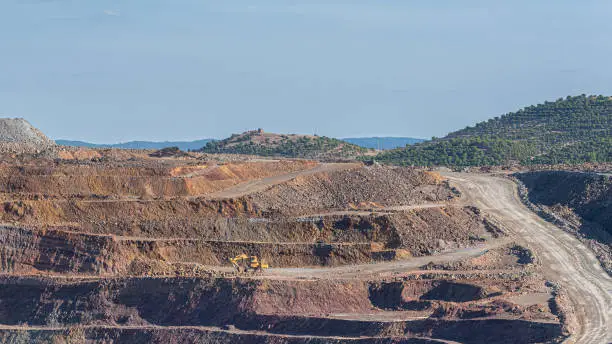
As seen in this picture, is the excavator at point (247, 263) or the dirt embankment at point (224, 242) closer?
the excavator at point (247, 263)

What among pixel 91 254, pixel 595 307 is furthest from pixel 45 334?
pixel 595 307

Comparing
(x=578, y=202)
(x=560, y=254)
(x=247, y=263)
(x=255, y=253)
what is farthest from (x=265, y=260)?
(x=578, y=202)

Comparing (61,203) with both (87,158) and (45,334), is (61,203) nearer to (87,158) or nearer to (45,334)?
(45,334)

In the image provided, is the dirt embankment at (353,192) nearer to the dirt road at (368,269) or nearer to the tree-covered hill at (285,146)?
the dirt road at (368,269)

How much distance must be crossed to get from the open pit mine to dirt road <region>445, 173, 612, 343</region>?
264mm

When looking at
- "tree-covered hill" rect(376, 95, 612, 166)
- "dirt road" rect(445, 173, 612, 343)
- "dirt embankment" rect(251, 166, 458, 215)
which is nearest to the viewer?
"dirt road" rect(445, 173, 612, 343)

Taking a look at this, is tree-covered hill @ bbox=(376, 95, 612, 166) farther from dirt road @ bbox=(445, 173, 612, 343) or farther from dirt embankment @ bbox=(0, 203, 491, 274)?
dirt embankment @ bbox=(0, 203, 491, 274)

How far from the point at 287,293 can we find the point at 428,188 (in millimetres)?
27835

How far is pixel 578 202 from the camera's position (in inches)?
3184

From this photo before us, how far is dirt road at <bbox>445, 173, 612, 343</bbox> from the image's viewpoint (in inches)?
2117

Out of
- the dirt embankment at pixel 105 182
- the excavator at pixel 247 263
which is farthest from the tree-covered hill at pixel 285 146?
the excavator at pixel 247 263

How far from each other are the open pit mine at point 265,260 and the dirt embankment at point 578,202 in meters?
2.84

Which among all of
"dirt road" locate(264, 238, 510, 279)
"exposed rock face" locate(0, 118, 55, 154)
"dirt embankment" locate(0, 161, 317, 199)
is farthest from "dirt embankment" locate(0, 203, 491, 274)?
"exposed rock face" locate(0, 118, 55, 154)

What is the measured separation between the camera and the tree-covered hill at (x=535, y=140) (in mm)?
113438
